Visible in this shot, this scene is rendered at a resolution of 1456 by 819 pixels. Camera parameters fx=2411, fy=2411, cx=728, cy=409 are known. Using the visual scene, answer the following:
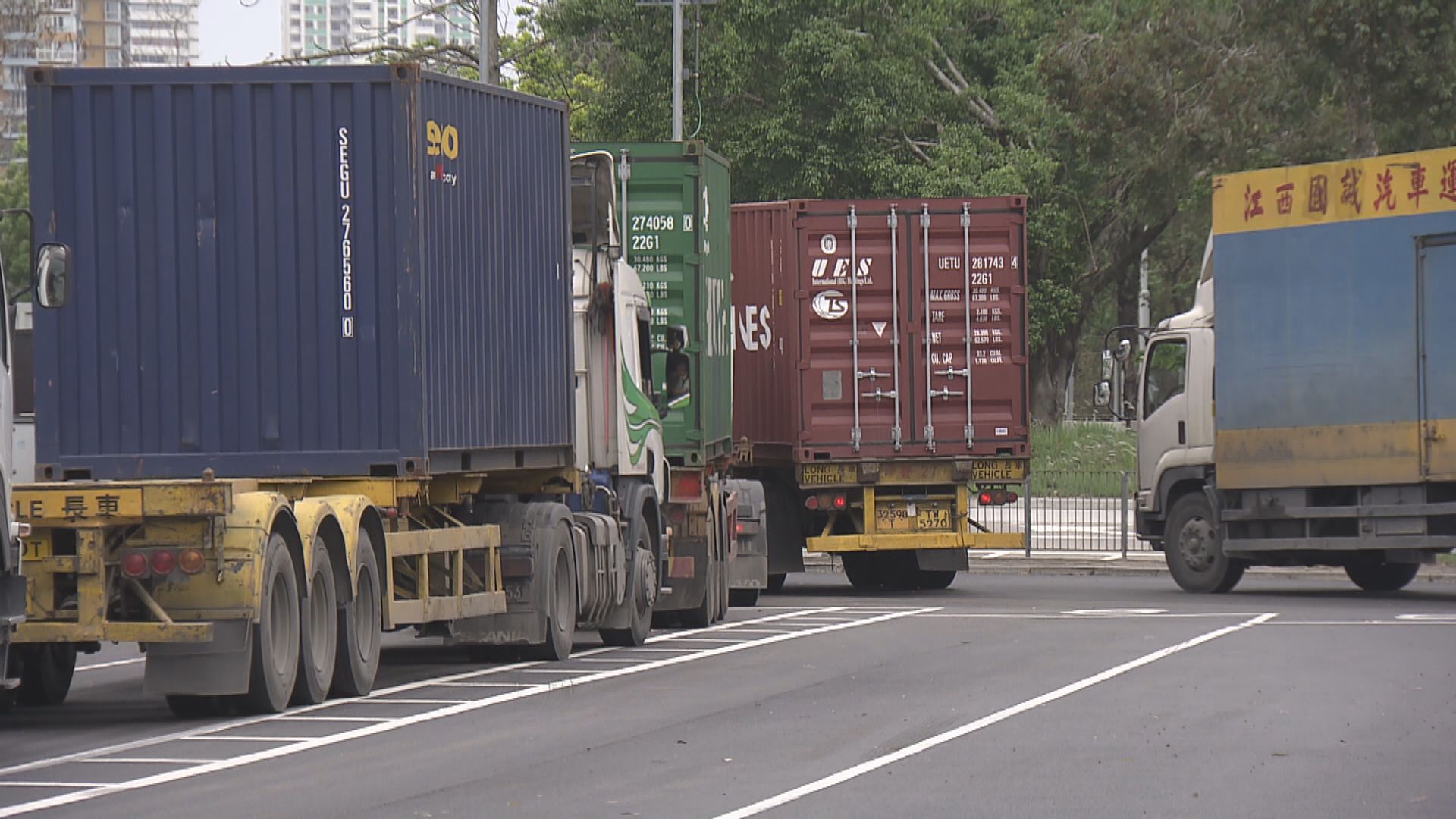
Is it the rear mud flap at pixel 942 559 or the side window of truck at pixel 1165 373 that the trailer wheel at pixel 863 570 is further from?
the side window of truck at pixel 1165 373

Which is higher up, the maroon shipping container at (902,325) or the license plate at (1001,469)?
the maroon shipping container at (902,325)

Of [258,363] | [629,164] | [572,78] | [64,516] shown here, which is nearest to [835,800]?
[64,516]

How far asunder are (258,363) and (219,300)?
0.45 metres

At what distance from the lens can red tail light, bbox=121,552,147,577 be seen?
12.9 metres

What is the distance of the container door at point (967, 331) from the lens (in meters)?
25.1

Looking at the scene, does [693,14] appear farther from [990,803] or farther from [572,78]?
[990,803]

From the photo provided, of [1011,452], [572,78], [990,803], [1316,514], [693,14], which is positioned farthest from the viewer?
[572,78]

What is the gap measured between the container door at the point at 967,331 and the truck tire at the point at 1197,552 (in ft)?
6.16

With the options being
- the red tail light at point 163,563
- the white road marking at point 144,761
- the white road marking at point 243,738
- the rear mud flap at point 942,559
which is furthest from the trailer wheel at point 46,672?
the rear mud flap at point 942,559

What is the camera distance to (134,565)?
12961mm

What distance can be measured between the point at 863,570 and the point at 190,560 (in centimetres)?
1484

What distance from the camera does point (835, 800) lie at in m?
9.88

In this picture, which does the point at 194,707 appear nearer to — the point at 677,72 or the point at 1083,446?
the point at 677,72

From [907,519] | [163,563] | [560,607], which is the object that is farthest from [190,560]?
[907,519]
